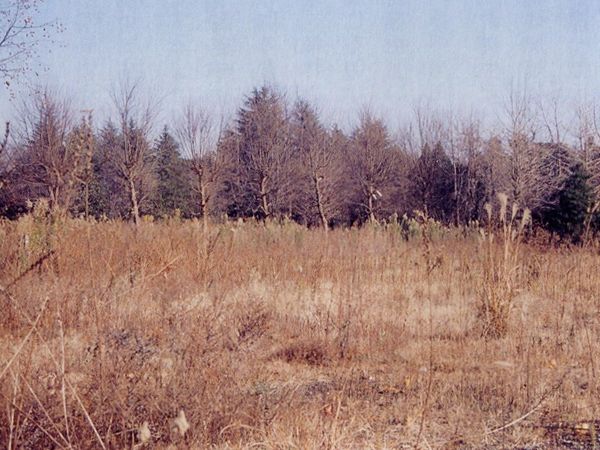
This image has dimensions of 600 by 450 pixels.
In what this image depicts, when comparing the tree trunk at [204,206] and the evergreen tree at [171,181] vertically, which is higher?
the evergreen tree at [171,181]

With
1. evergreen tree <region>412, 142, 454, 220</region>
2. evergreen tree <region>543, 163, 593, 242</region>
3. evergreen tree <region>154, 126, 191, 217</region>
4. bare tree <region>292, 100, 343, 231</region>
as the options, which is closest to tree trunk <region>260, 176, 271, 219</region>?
bare tree <region>292, 100, 343, 231</region>

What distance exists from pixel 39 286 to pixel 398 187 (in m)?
21.9

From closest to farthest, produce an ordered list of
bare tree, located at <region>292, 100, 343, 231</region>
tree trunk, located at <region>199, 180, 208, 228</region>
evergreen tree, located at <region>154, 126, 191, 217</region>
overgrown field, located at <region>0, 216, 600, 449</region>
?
1. overgrown field, located at <region>0, 216, 600, 449</region>
2. tree trunk, located at <region>199, 180, 208, 228</region>
3. bare tree, located at <region>292, 100, 343, 231</region>
4. evergreen tree, located at <region>154, 126, 191, 217</region>

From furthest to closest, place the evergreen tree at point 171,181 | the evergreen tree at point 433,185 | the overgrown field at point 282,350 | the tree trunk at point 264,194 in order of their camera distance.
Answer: the evergreen tree at point 171,181, the tree trunk at point 264,194, the evergreen tree at point 433,185, the overgrown field at point 282,350

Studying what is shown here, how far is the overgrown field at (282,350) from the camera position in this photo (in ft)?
9.20

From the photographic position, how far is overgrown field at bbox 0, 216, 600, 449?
280 cm

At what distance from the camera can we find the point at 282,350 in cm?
502

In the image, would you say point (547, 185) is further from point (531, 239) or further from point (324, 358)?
point (324, 358)

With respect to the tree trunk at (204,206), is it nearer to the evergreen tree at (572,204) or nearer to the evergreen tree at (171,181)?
the evergreen tree at (171,181)

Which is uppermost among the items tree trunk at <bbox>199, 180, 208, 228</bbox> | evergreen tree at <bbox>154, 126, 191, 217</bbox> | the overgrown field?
evergreen tree at <bbox>154, 126, 191, 217</bbox>

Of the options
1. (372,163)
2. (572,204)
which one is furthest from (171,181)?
(572,204)

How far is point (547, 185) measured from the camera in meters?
20.0

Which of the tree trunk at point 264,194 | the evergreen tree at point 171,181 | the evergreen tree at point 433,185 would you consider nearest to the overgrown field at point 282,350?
the evergreen tree at point 433,185

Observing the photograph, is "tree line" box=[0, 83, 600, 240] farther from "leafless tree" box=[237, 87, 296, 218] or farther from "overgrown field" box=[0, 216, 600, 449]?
"overgrown field" box=[0, 216, 600, 449]
